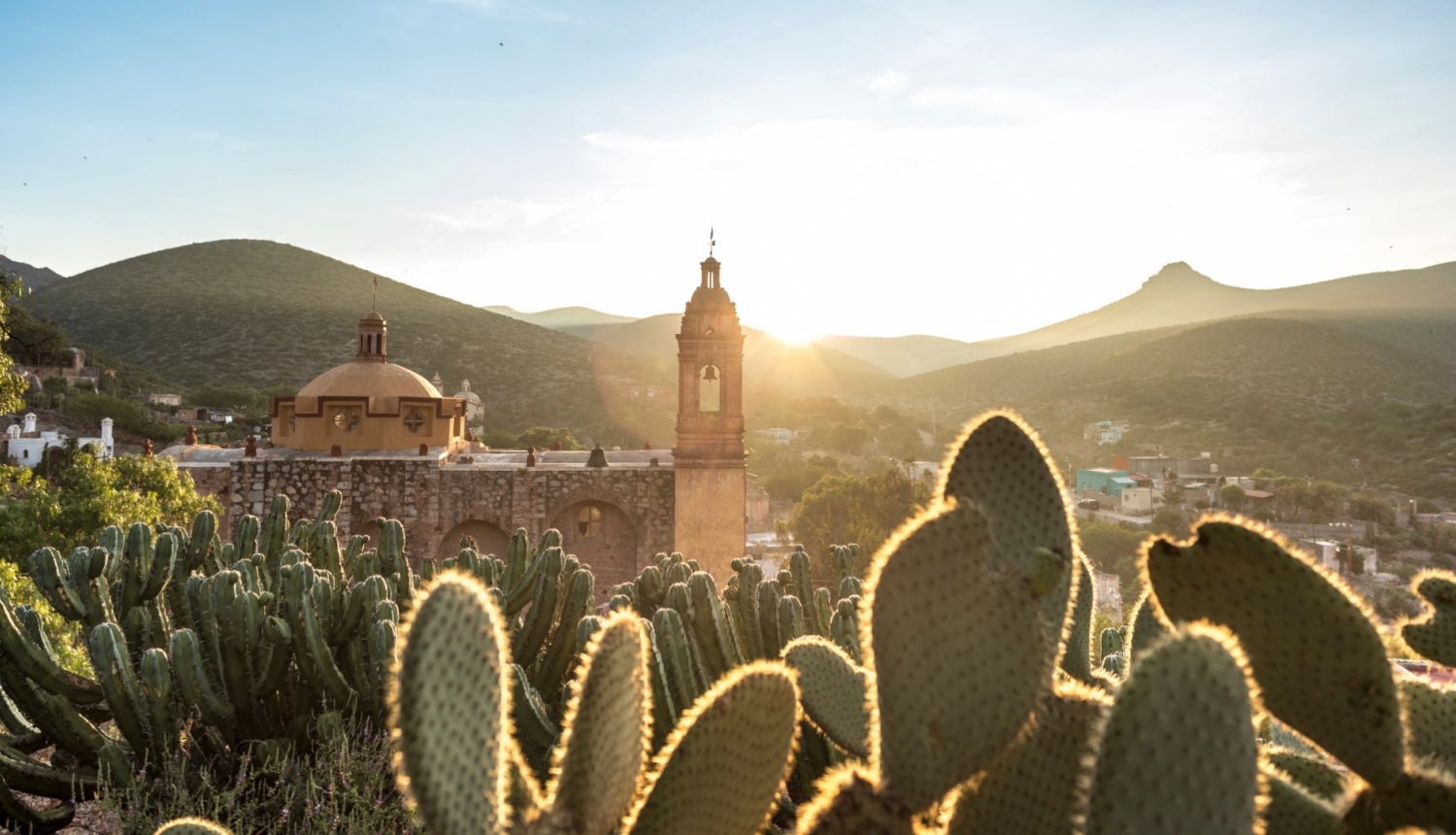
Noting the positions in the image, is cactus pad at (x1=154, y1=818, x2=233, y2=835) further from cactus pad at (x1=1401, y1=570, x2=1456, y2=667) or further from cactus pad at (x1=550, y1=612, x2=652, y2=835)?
cactus pad at (x1=1401, y1=570, x2=1456, y2=667)

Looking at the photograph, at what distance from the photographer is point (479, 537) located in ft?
53.0

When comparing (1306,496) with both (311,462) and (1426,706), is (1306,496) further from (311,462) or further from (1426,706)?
(1426,706)

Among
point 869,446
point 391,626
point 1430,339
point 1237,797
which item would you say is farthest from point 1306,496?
point 1430,339

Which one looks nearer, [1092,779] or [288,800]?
[1092,779]

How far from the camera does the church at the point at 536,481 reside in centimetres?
1516

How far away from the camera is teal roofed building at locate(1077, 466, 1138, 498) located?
28.5 meters

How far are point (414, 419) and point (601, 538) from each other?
4.57 meters

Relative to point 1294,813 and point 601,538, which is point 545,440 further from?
point 1294,813

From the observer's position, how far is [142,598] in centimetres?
559

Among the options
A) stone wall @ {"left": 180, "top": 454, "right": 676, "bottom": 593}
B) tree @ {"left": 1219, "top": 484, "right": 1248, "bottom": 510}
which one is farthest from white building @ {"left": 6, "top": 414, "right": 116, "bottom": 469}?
tree @ {"left": 1219, "top": 484, "right": 1248, "bottom": 510}

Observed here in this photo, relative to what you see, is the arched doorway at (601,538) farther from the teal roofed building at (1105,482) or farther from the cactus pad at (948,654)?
the teal roofed building at (1105,482)

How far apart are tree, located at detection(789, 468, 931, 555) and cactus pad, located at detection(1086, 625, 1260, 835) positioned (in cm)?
1938

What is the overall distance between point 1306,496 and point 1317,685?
2923 centimetres

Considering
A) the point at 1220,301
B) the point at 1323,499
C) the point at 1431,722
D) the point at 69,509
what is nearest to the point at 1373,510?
the point at 1323,499
